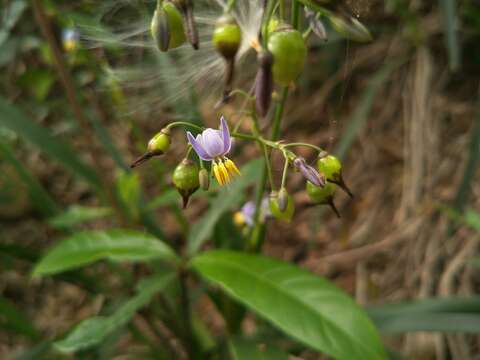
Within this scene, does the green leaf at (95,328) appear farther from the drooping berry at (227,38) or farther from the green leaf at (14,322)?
the drooping berry at (227,38)

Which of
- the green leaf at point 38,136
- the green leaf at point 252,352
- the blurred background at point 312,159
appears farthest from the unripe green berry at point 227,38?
the green leaf at point 38,136

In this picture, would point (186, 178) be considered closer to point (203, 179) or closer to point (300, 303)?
point (203, 179)

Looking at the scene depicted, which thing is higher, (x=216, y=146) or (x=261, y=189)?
(x=216, y=146)

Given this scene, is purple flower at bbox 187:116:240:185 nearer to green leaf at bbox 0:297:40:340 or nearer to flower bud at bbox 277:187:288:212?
flower bud at bbox 277:187:288:212

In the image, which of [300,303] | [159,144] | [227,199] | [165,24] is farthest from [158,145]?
[227,199]

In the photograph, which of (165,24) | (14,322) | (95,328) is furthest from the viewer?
(14,322)

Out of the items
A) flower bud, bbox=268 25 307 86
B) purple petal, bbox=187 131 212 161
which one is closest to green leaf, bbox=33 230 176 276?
purple petal, bbox=187 131 212 161
